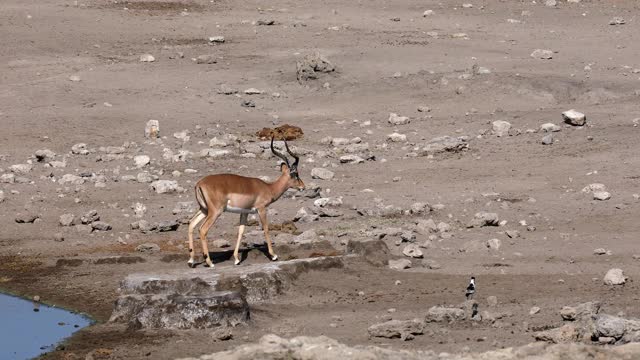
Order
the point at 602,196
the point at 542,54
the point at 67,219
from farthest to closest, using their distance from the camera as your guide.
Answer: the point at 542,54, the point at 67,219, the point at 602,196

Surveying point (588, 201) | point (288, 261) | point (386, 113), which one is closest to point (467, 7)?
point (386, 113)

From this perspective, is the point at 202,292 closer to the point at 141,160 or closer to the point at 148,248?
the point at 148,248

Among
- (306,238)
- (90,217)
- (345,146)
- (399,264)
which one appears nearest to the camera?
(399,264)

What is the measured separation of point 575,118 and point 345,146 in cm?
382

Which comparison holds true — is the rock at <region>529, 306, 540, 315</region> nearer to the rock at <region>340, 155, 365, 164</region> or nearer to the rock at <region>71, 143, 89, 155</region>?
the rock at <region>340, 155, 365, 164</region>

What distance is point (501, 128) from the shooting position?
2423cm

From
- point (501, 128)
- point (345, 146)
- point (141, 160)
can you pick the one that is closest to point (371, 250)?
point (345, 146)

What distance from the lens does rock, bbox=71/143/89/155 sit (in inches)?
942

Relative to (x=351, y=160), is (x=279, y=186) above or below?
above

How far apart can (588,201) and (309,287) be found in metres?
5.54

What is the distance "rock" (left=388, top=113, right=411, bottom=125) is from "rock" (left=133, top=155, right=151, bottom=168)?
4.59 m

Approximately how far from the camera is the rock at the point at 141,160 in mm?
23047

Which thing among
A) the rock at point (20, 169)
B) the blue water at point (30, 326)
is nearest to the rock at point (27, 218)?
the rock at point (20, 169)

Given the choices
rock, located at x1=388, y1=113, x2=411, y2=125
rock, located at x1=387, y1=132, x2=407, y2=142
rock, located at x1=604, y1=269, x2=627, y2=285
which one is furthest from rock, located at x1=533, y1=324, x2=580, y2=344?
rock, located at x1=388, y1=113, x2=411, y2=125
